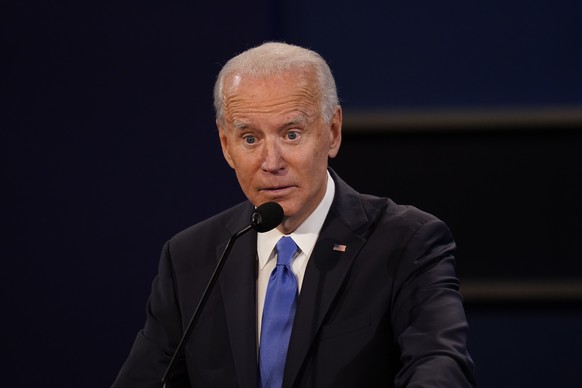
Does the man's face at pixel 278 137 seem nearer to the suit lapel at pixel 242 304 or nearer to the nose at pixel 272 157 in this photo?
the nose at pixel 272 157

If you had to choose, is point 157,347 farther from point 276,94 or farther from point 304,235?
point 276,94

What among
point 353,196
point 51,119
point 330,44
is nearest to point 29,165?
point 51,119

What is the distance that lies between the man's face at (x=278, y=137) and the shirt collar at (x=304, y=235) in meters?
0.06

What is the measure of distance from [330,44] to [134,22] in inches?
24.9

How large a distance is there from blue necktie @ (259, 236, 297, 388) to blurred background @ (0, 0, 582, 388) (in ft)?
3.27

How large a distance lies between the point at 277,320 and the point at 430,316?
1.03 ft

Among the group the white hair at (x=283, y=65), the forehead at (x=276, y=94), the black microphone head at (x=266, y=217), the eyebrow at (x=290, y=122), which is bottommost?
the black microphone head at (x=266, y=217)

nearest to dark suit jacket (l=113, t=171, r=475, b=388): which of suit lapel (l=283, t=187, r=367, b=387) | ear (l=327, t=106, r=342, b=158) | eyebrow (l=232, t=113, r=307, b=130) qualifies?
suit lapel (l=283, t=187, r=367, b=387)

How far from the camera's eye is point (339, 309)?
201cm

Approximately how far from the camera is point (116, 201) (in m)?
3.05

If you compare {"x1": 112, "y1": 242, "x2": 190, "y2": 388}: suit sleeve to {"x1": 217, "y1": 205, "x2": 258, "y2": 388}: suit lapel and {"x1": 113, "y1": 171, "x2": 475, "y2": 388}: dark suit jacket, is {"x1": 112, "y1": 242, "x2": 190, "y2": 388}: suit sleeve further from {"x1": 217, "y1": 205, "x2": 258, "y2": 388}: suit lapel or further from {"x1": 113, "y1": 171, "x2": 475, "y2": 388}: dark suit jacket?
{"x1": 217, "y1": 205, "x2": 258, "y2": 388}: suit lapel

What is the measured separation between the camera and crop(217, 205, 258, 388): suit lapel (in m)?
1.99

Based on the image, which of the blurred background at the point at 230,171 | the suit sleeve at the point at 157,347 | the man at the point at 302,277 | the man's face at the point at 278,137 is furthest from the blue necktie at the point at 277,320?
the blurred background at the point at 230,171

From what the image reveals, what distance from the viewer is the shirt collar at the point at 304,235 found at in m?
2.10
